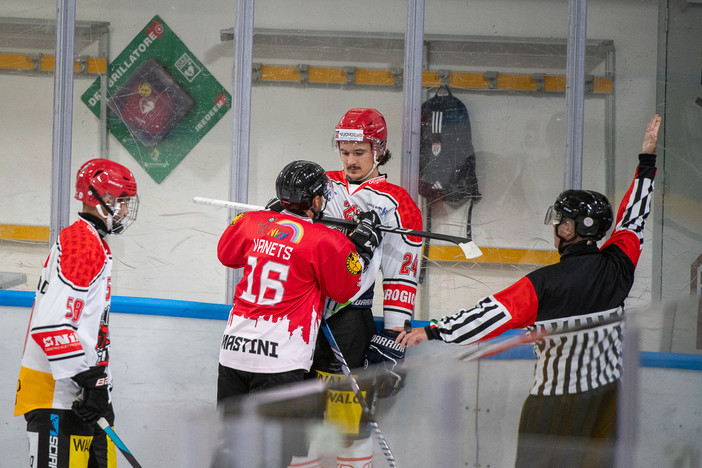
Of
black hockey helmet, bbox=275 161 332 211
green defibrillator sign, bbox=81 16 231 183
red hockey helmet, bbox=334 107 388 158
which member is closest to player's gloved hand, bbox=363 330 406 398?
black hockey helmet, bbox=275 161 332 211

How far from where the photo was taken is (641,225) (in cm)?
258

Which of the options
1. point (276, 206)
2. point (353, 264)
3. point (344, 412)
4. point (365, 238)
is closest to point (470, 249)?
point (365, 238)

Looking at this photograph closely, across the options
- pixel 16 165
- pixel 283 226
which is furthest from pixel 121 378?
pixel 283 226

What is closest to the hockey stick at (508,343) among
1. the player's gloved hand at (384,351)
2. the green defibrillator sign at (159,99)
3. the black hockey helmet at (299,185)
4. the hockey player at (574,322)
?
the hockey player at (574,322)

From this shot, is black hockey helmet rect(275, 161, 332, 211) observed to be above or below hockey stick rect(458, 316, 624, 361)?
above

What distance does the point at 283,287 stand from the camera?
237 cm

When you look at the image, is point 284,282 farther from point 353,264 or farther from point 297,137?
point 297,137

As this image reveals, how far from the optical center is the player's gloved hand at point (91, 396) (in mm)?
2236

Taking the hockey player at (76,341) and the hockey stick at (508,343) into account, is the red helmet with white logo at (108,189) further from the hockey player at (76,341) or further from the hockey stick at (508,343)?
the hockey stick at (508,343)

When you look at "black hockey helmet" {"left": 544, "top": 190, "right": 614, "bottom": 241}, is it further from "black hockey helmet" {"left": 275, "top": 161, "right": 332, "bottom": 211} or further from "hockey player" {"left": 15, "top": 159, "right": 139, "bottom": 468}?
"hockey player" {"left": 15, "top": 159, "right": 139, "bottom": 468}

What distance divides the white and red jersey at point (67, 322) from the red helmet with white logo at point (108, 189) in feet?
0.25

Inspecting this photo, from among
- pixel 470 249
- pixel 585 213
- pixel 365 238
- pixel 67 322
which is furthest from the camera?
pixel 470 249

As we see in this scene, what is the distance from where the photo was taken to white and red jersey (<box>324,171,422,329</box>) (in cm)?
275

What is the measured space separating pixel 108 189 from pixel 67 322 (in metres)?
0.45
